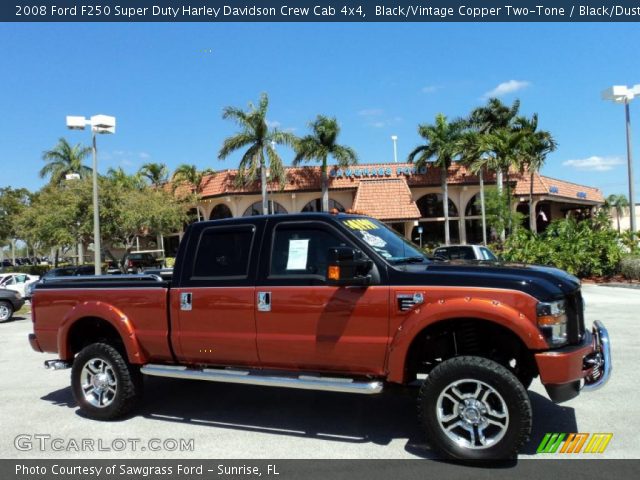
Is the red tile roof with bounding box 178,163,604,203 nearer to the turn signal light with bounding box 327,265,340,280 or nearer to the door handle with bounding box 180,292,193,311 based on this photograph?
the door handle with bounding box 180,292,193,311

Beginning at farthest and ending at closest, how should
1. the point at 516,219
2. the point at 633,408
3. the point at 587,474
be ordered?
the point at 516,219 → the point at 633,408 → the point at 587,474

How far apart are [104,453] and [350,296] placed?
257cm

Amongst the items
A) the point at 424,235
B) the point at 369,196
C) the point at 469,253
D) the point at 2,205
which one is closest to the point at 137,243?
the point at 2,205

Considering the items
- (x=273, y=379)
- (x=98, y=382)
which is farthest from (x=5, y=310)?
(x=273, y=379)

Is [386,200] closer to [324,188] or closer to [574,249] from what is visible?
[324,188]

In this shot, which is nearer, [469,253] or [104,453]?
[104,453]

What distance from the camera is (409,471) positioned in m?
4.08

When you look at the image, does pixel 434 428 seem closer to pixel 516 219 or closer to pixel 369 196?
pixel 516 219

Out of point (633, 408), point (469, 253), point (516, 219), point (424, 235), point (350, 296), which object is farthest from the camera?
point (424, 235)

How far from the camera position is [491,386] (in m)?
4.05

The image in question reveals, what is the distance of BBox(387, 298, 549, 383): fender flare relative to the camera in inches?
156

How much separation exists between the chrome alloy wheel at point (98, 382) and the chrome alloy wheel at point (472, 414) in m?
3.42

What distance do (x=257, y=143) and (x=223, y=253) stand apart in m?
30.2

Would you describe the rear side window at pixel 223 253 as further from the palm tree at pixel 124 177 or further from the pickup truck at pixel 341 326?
the palm tree at pixel 124 177
